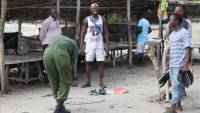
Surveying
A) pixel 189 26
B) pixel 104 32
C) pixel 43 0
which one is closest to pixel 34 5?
pixel 43 0

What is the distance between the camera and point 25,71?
11.8 m

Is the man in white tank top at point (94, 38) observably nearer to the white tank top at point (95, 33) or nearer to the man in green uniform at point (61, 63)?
the white tank top at point (95, 33)

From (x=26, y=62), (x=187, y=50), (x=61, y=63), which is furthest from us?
(x=26, y=62)

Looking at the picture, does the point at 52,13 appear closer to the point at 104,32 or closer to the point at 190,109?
the point at 104,32

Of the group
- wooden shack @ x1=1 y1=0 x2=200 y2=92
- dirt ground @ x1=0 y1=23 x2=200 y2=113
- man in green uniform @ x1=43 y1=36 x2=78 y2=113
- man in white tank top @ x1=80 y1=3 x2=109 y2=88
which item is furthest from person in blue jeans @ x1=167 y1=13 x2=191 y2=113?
wooden shack @ x1=1 y1=0 x2=200 y2=92

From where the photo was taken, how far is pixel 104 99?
32.3 feet

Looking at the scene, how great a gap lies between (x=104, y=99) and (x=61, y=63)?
7.76 feet

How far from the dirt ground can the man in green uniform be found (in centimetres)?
94

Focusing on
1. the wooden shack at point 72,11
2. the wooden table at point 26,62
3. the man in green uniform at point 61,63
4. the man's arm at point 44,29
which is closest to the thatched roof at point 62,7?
the wooden shack at point 72,11

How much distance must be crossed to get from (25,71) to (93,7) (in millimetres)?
2439

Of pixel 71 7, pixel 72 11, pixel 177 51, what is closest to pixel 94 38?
pixel 71 7

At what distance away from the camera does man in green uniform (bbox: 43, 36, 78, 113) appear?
25.4ft

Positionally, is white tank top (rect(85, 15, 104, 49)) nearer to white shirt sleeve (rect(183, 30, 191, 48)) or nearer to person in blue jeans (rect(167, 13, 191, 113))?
person in blue jeans (rect(167, 13, 191, 113))

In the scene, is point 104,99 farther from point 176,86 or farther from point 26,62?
point 26,62
